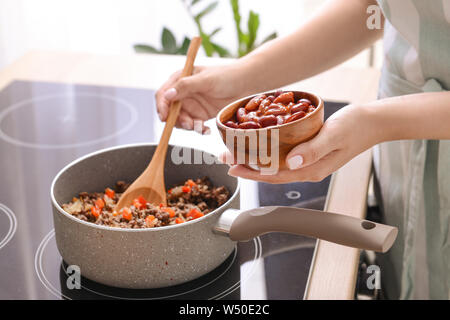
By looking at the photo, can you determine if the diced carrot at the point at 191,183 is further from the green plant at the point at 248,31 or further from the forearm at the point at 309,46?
the green plant at the point at 248,31

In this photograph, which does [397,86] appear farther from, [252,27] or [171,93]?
[252,27]

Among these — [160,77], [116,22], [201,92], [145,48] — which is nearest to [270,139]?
[201,92]

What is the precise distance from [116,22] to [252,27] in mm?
848

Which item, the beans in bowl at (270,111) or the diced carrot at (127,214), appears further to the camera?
the diced carrot at (127,214)

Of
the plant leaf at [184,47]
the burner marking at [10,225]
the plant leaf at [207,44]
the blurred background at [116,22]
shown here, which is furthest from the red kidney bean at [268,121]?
the blurred background at [116,22]

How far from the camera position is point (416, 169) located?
932 millimetres

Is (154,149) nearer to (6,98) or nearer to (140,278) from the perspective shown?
(140,278)

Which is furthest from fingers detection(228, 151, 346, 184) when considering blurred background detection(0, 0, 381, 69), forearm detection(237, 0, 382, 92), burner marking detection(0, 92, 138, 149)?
blurred background detection(0, 0, 381, 69)

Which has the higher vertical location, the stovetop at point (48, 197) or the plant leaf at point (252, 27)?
the plant leaf at point (252, 27)

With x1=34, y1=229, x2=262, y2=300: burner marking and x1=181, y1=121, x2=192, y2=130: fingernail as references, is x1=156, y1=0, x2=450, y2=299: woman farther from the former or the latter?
x1=34, y1=229, x2=262, y2=300: burner marking

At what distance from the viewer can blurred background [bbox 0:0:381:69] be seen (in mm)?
2488

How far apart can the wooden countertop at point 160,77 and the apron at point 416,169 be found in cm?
7

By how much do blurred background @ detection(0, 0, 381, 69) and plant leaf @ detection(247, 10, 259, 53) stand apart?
0.73 ft

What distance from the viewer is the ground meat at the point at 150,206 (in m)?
0.76
